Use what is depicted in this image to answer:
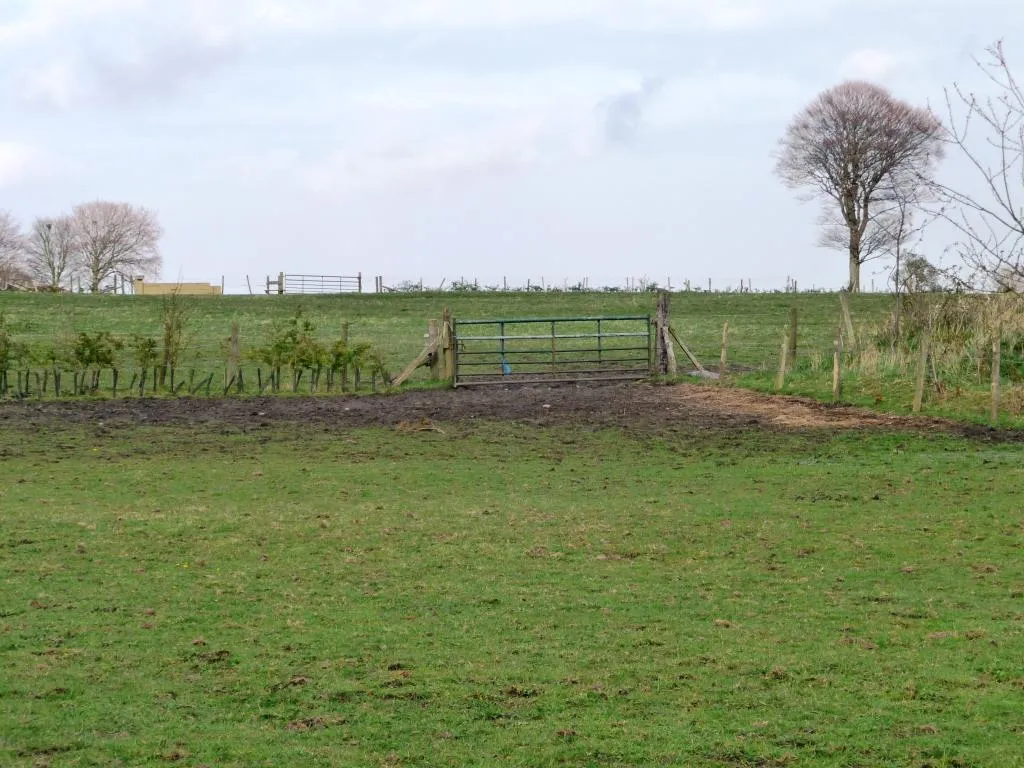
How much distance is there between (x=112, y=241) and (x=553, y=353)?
2516 inches

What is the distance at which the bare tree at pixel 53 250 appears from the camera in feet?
263

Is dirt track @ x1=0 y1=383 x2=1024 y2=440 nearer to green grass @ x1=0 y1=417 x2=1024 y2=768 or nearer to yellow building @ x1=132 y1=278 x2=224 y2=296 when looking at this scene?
green grass @ x1=0 y1=417 x2=1024 y2=768

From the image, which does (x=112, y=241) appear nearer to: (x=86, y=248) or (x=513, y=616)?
(x=86, y=248)

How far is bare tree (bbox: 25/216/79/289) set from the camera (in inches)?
3159

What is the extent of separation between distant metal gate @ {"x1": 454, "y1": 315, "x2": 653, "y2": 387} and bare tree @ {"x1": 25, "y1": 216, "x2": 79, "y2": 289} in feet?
155

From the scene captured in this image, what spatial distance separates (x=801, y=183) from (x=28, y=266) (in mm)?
52119

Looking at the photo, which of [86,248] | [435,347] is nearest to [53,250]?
[86,248]

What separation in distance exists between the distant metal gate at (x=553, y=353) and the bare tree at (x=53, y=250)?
47.2 metres

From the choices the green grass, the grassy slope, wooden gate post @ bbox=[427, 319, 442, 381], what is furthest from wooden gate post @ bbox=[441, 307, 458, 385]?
the green grass

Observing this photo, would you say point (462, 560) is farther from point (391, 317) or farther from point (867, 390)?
point (391, 317)

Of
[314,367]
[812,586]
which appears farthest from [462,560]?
[314,367]

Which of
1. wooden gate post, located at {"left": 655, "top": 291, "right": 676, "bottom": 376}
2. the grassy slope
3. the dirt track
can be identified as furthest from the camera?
the grassy slope

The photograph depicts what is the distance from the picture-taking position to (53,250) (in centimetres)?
8200

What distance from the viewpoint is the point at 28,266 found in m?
84.8
